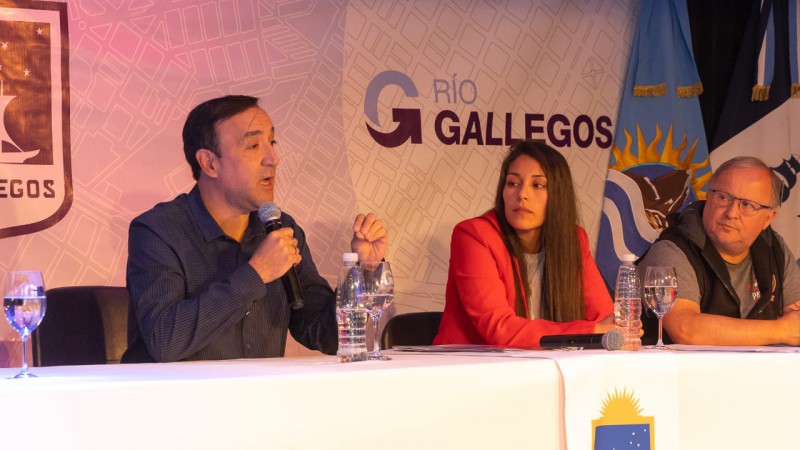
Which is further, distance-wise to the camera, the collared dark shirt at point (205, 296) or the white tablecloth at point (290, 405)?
the collared dark shirt at point (205, 296)

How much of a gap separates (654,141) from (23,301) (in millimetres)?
3320

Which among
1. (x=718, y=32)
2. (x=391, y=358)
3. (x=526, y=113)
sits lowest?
(x=391, y=358)

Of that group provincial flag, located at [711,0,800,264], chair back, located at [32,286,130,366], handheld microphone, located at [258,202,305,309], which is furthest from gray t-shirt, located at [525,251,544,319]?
provincial flag, located at [711,0,800,264]

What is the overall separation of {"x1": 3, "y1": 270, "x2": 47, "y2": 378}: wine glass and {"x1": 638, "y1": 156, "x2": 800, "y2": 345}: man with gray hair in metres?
1.94

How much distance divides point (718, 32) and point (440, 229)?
1.62m

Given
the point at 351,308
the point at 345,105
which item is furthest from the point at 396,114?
the point at 351,308

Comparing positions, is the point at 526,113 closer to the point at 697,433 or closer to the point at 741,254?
the point at 741,254

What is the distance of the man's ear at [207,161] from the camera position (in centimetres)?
303

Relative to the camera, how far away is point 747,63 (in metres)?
4.66

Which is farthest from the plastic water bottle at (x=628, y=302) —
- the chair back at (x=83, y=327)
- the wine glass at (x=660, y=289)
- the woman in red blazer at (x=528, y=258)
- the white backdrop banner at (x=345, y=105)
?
the white backdrop banner at (x=345, y=105)

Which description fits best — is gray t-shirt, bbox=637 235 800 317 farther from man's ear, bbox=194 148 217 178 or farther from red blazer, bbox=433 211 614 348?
man's ear, bbox=194 148 217 178

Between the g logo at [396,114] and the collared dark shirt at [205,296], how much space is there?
1173 millimetres

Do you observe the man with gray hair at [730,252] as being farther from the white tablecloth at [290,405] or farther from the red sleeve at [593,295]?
the white tablecloth at [290,405]

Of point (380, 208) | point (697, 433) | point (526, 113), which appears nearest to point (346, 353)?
point (697, 433)
